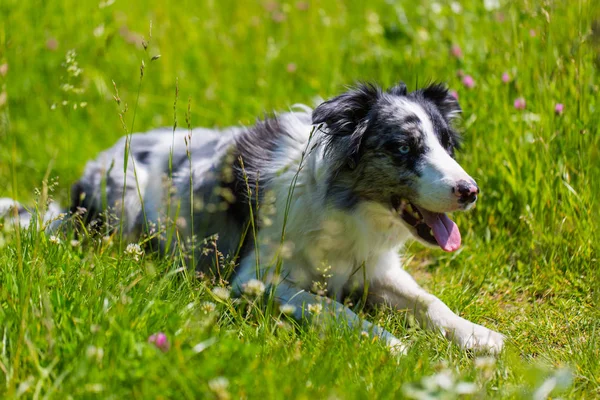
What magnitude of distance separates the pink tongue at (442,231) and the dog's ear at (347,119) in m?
0.43

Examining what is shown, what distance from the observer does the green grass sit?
7.36 feet

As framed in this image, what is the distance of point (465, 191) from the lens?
301 cm

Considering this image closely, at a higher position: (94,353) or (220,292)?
(94,353)

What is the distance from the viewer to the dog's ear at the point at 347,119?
3375 millimetres

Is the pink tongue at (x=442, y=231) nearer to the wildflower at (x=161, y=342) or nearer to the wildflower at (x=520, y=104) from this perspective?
the wildflower at (x=520, y=104)

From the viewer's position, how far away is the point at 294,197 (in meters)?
3.55

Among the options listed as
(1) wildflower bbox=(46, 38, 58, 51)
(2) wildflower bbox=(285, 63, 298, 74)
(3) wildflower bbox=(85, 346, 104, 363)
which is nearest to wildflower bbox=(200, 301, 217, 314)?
(3) wildflower bbox=(85, 346, 104, 363)

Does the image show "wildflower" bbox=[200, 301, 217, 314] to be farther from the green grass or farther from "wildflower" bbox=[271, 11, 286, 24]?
"wildflower" bbox=[271, 11, 286, 24]

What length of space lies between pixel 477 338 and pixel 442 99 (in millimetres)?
1279

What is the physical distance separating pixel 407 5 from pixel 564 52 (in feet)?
8.14

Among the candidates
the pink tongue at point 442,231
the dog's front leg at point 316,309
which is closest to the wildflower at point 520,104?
the pink tongue at point 442,231

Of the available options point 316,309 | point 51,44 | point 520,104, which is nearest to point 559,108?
point 520,104

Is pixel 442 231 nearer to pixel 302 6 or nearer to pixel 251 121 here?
pixel 251 121

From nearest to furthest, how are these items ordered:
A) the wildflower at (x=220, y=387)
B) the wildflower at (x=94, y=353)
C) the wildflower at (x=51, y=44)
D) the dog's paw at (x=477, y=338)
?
the wildflower at (x=220, y=387)
the wildflower at (x=94, y=353)
the dog's paw at (x=477, y=338)
the wildflower at (x=51, y=44)
